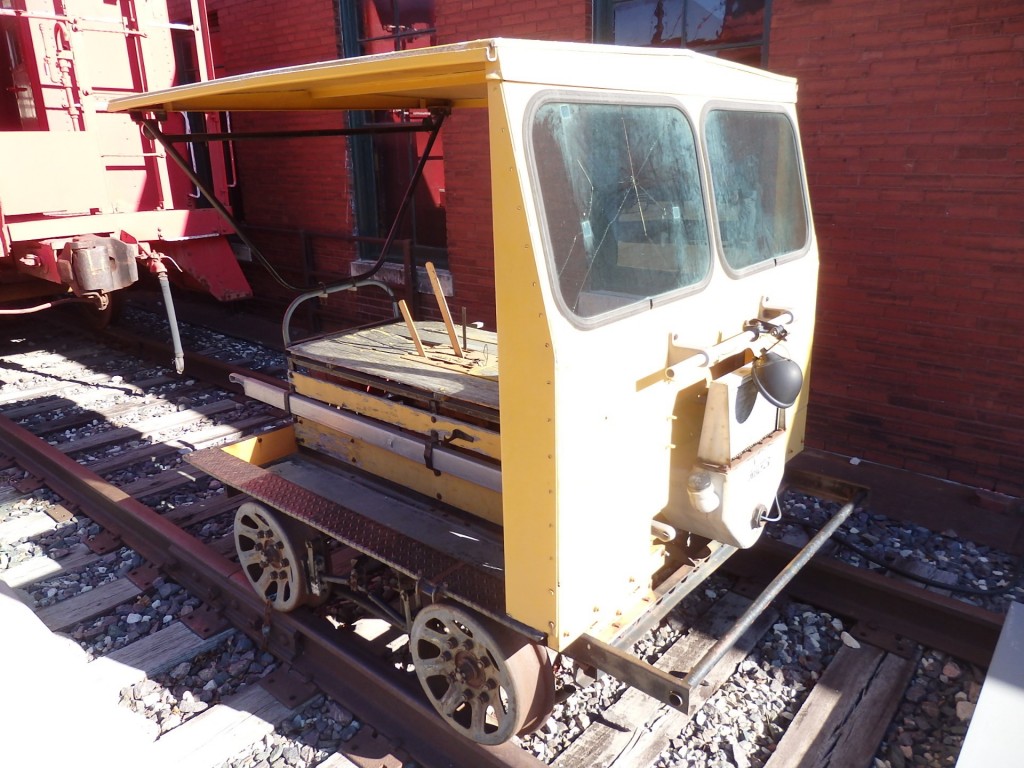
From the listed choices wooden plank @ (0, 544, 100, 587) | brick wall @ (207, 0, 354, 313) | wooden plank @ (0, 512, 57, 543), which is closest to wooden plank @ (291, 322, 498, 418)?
wooden plank @ (0, 544, 100, 587)

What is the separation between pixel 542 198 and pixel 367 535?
1.55m

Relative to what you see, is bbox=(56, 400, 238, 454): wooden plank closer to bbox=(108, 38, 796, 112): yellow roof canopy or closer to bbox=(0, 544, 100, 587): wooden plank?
bbox=(0, 544, 100, 587): wooden plank

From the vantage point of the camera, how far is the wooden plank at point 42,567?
4223 millimetres

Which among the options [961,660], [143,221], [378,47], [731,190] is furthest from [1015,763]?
[378,47]

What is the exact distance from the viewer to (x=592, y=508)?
2352 mm

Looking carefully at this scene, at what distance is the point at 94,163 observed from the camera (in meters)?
6.25

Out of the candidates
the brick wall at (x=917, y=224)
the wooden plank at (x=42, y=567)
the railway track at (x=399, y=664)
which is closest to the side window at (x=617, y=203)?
the railway track at (x=399, y=664)

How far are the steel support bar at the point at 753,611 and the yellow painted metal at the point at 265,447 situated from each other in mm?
2549

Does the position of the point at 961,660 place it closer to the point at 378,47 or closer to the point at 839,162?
the point at 839,162

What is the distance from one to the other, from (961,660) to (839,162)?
10.1 feet

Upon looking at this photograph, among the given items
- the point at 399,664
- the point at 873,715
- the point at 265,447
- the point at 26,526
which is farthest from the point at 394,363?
the point at 26,526

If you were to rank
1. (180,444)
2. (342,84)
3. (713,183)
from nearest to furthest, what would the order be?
(342,84) < (713,183) < (180,444)

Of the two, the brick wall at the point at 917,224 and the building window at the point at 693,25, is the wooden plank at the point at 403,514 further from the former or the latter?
the building window at the point at 693,25

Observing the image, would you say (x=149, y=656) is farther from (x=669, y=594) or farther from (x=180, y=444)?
(x=180, y=444)
